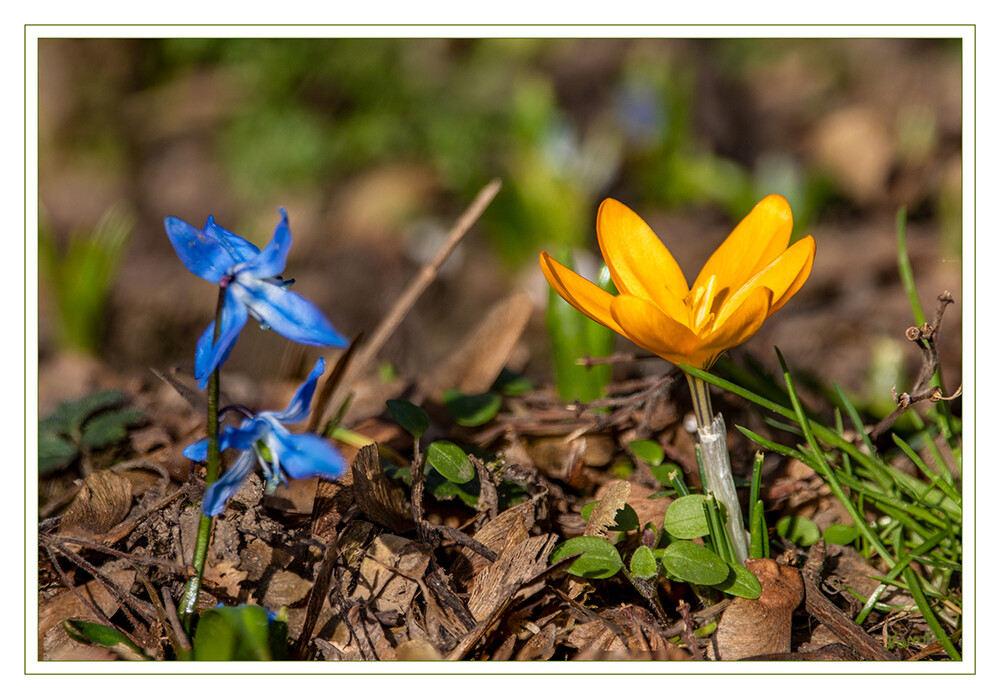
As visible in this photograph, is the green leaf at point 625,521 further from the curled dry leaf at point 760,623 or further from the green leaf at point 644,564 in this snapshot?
the curled dry leaf at point 760,623

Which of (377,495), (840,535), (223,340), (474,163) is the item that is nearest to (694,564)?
(840,535)

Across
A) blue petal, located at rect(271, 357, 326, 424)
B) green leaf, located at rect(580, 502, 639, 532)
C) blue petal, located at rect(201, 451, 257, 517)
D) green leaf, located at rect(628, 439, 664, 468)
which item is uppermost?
blue petal, located at rect(271, 357, 326, 424)

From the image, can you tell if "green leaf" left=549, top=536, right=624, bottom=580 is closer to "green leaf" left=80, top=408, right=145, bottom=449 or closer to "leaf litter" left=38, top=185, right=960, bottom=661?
"leaf litter" left=38, top=185, right=960, bottom=661

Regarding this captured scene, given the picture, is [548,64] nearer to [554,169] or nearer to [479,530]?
[554,169]

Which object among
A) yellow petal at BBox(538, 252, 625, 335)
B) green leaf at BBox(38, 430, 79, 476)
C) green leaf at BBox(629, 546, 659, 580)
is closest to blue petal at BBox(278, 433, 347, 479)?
yellow petal at BBox(538, 252, 625, 335)

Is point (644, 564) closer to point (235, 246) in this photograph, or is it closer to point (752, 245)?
point (752, 245)
